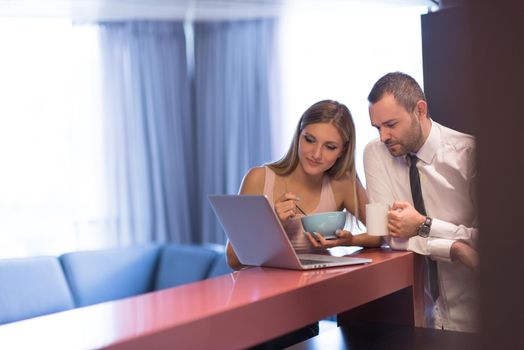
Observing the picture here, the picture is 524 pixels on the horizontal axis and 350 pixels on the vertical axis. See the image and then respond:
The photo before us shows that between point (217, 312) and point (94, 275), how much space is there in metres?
3.44

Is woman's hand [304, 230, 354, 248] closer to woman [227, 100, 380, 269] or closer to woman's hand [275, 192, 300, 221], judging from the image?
woman's hand [275, 192, 300, 221]

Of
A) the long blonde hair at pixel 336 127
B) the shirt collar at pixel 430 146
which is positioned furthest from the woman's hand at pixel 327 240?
the long blonde hair at pixel 336 127

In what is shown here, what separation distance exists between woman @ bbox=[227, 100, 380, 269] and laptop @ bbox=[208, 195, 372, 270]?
517mm

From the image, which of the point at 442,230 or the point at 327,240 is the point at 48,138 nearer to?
the point at 327,240

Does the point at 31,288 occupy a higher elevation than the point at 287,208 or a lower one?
lower

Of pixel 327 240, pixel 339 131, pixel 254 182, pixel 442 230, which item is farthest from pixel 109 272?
pixel 442 230

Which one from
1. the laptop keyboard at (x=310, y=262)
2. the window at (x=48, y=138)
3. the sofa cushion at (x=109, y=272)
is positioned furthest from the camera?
the window at (x=48, y=138)

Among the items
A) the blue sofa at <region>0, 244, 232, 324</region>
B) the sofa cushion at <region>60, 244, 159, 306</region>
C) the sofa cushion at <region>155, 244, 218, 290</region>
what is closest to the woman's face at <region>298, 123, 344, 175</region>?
the blue sofa at <region>0, 244, 232, 324</region>

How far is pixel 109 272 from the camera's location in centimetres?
A: 461

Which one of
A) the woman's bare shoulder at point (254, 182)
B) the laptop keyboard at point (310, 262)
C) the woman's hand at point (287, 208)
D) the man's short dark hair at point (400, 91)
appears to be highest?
the man's short dark hair at point (400, 91)

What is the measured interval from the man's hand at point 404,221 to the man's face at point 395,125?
0.22 meters

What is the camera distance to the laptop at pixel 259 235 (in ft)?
5.62

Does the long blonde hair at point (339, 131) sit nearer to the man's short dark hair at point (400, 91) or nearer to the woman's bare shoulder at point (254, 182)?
Answer: the woman's bare shoulder at point (254, 182)

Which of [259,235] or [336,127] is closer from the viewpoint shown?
[259,235]
